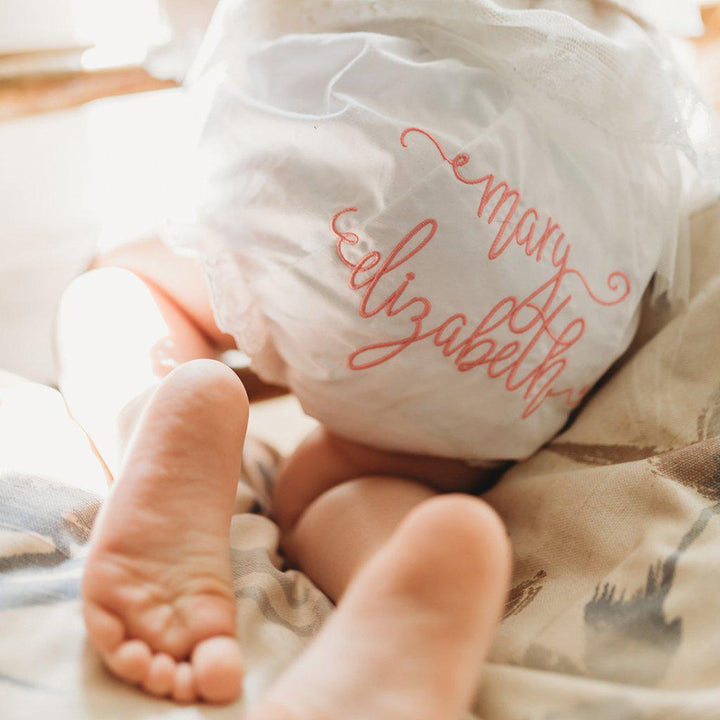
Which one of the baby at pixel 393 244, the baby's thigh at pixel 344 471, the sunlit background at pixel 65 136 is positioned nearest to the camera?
the baby at pixel 393 244

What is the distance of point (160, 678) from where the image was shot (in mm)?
376

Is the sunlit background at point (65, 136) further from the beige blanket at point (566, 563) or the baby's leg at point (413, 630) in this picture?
the baby's leg at point (413, 630)

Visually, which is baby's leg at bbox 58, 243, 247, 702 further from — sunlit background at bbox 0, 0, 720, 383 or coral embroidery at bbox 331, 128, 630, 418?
sunlit background at bbox 0, 0, 720, 383

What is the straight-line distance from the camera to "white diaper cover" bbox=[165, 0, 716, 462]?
0.49 metres

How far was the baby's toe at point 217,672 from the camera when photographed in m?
0.37

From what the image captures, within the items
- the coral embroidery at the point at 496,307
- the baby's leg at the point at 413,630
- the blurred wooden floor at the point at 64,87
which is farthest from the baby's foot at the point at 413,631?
the blurred wooden floor at the point at 64,87

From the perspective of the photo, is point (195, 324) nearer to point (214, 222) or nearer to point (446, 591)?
point (214, 222)

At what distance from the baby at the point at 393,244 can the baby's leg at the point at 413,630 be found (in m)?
0.08

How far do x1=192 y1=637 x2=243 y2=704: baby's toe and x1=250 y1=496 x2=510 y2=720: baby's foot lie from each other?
0.14 ft

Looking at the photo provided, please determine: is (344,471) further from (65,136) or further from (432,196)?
(65,136)

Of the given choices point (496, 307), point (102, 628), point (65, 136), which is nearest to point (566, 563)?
point (496, 307)

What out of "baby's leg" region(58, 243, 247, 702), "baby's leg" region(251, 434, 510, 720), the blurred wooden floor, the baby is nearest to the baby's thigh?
the baby

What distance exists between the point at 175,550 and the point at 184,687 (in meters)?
0.07

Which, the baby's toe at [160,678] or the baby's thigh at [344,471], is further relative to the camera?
the baby's thigh at [344,471]
